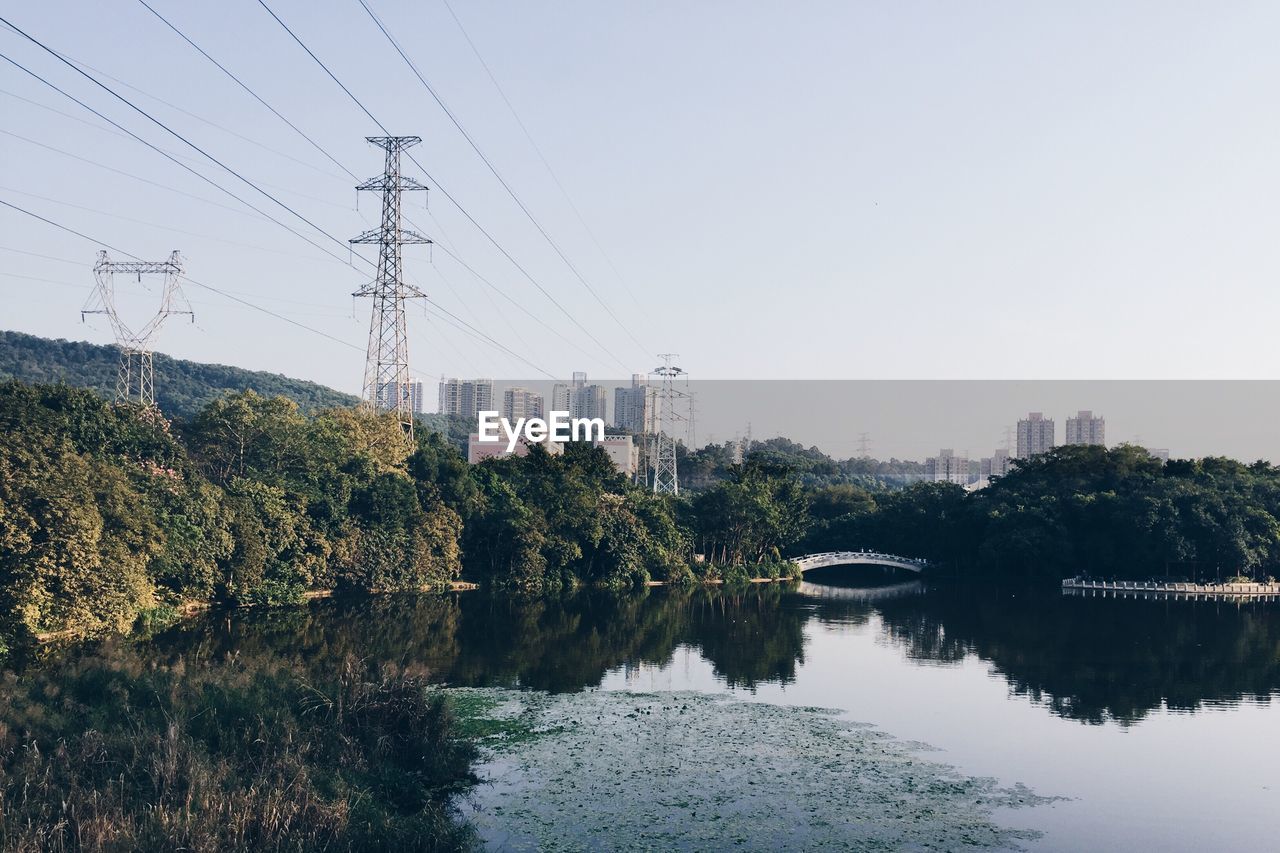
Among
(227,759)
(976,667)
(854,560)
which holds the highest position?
(854,560)

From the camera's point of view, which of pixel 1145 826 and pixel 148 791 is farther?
pixel 1145 826

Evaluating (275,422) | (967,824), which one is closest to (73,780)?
(967,824)

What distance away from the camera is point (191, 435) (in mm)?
54406

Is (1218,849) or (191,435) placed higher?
(191,435)

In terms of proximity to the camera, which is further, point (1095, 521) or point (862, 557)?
point (862, 557)

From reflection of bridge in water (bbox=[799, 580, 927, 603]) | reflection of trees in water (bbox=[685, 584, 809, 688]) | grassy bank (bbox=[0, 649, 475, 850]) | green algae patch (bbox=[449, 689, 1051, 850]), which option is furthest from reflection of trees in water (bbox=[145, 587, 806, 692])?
reflection of bridge in water (bbox=[799, 580, 927, 603])

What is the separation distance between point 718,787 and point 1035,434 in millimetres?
187113

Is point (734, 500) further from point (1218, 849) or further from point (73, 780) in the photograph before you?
point (73, 780)

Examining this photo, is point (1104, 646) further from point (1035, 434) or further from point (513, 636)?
point (1035, 434)

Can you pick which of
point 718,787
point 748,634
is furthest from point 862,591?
point 718,787

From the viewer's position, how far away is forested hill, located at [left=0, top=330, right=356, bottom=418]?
107875 millimetres

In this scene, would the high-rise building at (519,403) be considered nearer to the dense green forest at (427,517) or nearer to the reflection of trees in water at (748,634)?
the dense green forest at (427,517)

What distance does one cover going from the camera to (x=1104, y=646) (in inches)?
1542

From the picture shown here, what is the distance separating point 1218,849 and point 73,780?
17.3 metres
